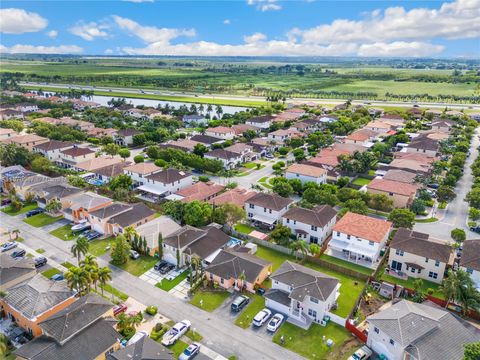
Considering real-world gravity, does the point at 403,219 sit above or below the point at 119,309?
above

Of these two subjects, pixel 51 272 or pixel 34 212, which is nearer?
pixel 51 272

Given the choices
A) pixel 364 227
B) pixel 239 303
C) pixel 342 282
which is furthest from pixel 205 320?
pixel 364 227

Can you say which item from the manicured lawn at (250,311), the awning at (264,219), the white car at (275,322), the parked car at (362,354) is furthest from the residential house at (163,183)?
the parked car at (362,354)

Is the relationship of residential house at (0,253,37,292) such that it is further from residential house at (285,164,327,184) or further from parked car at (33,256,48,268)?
residential house at (285,164,327,184)

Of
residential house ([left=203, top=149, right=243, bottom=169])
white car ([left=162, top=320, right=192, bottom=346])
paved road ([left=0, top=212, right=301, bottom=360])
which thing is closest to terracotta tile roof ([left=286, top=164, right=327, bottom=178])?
residential house ([left=203, top=149, right=243, bottom=169])

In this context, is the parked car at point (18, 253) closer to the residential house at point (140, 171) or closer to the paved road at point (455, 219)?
the residential house at point (140, 171)

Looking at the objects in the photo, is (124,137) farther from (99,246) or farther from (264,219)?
(264,219)

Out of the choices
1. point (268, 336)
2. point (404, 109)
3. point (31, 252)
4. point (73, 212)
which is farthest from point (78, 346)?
point (404, 109)

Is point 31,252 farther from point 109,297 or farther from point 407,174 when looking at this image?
point 407,174
